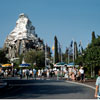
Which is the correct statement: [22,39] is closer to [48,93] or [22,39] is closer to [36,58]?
[36,58]

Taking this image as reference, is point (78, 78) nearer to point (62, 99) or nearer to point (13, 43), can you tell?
point (62, 99)

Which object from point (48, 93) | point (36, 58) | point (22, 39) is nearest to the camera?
point (48, 93)

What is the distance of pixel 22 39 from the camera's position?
133 meters

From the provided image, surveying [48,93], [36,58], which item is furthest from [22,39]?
[48,93]

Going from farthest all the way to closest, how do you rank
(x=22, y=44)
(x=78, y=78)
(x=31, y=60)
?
(x=22, y=44), (x=31, y=60), (x=78, y=78)

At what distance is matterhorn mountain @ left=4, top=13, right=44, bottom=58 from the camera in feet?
431

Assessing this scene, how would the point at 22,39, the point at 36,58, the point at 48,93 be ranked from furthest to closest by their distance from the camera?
the point at 22,39
the point at 36,58
the point at 48,93

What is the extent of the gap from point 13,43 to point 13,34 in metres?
5.27

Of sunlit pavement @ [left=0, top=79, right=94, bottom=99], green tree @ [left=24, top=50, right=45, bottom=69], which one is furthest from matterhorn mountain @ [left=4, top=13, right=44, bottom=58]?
sunlit pavement @ [left=0, top=79, right=94, bottom=99]

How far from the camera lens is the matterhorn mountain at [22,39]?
132m

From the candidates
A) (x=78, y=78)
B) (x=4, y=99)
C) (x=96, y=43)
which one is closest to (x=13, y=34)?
(x=96, y=43)

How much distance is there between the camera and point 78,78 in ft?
119

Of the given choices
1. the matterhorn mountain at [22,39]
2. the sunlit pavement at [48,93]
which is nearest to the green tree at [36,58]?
the matterhorn mountain at [22,39]

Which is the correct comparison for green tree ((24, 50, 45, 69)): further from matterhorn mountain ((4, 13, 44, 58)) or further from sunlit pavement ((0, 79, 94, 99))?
sunlit pavement ((0, 79, 94, 99))
